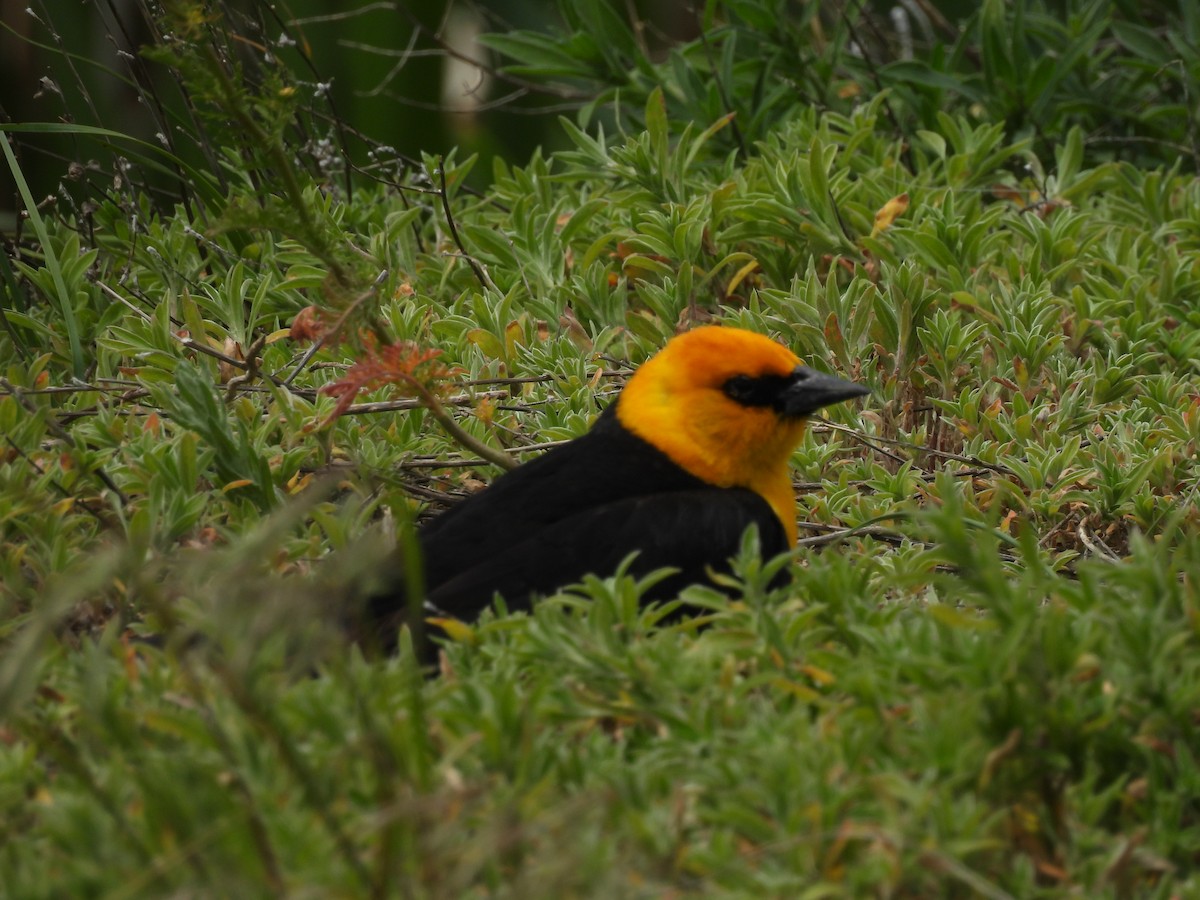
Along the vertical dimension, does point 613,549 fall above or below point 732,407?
below

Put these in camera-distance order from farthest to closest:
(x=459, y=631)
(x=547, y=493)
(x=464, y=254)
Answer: (x=464, y=254) < (x=547, y=493) < (x=459, y=631)

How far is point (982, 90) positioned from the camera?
5750 millimetres

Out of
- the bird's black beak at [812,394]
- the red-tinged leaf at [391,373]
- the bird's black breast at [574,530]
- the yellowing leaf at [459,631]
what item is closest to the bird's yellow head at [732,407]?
the bird's black beak at [812,394]

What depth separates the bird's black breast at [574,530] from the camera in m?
3.17

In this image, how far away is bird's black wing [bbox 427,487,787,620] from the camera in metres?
3.14

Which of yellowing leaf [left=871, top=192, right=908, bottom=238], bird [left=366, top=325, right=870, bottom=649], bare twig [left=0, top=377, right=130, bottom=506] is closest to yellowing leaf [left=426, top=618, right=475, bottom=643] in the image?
bird [left=366, top=325, right=870, bottom=649]

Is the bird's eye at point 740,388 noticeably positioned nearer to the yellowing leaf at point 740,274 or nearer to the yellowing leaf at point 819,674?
the yellowing leaf at point 740,274

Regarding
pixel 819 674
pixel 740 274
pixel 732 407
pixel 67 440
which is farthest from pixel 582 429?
pixel 819 674

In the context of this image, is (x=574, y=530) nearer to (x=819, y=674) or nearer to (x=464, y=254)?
(x=819, y=674)

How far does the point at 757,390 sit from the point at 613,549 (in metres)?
0.68

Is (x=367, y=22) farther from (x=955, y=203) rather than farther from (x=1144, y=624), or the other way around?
(x=1144, y=624)

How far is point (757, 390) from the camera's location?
3693mm

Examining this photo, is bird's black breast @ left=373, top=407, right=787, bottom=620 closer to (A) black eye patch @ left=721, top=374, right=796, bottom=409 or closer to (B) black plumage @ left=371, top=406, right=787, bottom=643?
(B) black plumage @ left=371, top=406, right=787, bottom=643

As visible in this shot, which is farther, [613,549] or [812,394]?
[812,394]
